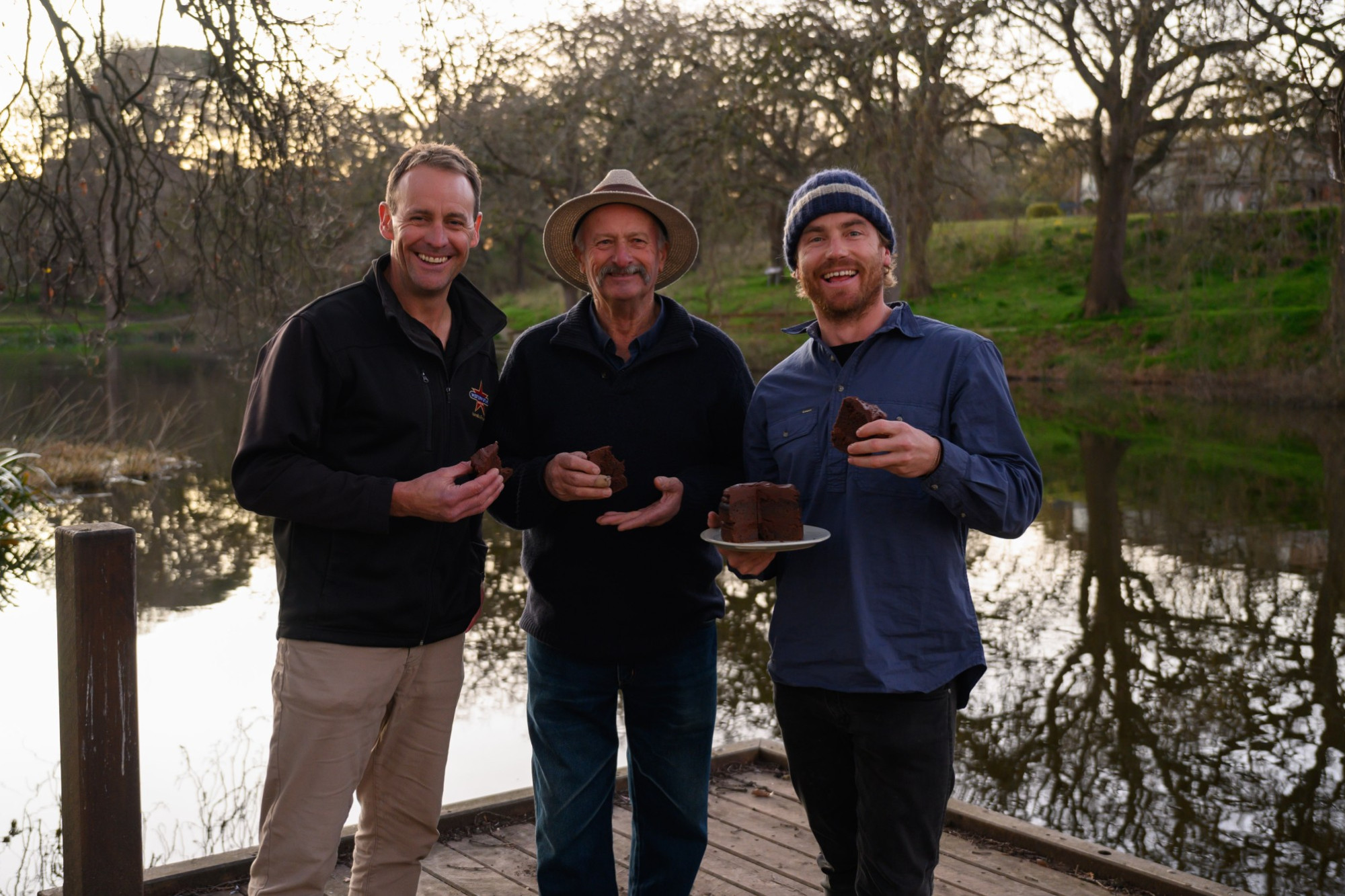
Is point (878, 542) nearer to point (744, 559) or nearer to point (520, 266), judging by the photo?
point (744, 559)

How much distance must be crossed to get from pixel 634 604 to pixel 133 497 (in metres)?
12.7

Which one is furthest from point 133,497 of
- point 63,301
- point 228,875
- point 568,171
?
point 228,875

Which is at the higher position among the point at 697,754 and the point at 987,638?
the point at 697,754

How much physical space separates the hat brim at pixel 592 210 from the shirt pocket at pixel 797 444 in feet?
2.22

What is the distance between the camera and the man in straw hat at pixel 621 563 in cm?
333

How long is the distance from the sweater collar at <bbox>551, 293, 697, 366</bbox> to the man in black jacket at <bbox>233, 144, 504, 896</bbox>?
255mm

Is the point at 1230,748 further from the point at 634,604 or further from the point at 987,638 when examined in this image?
the point at 634,604

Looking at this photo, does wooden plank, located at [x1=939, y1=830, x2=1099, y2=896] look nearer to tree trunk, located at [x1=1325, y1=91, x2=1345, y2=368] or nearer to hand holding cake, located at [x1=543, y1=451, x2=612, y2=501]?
hand holding cake, located at [x1=543, y1=451, x2=612, y2=501]

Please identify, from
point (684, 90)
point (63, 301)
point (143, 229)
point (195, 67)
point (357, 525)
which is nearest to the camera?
point (357, 525)

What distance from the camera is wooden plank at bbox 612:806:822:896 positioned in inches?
159

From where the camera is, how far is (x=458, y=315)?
3.33 metres

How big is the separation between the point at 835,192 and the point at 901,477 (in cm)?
72

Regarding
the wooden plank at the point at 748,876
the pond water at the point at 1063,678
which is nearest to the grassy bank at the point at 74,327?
the pond water at the point at 1063,678

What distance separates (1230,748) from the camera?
22.5 ft
